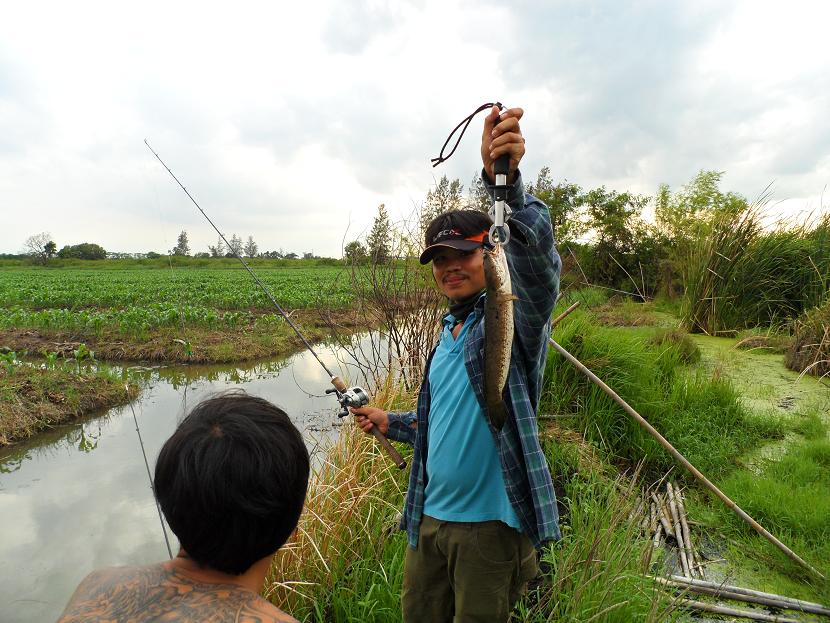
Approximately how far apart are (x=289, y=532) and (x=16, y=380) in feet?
30.5

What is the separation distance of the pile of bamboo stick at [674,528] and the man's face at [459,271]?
2042mm

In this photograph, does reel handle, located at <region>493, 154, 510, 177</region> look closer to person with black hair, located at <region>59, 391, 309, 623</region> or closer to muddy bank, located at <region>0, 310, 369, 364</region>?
person with black hair, located at <region>59, 391, 309, 623</region>

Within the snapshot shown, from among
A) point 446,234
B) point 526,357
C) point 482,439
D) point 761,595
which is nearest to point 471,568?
point 482,439

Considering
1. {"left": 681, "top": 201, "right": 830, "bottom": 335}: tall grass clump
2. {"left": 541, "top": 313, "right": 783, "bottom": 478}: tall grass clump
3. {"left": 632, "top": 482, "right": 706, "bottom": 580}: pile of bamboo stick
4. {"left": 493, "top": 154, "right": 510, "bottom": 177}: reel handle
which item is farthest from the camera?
{"left": 681, "top": 201, "right": 830, "bottom": 335}: tall grass clump

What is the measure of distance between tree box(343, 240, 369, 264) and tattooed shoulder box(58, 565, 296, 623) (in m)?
4.74

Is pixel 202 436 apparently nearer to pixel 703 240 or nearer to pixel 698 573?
pixel 698 573

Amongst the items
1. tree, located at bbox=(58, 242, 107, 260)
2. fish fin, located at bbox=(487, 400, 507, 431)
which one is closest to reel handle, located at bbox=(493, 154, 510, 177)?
fish fin, located at bbox=(487, 400, 507, 431)

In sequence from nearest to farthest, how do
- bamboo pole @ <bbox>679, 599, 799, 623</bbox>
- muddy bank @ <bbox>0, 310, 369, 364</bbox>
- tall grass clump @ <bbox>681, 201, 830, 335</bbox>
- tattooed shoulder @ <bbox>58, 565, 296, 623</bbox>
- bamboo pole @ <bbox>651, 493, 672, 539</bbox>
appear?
tattooed shoulder @ <bbox>58, 565, 296, 623</bbox> < bamboo pole @ <bbox>679, 599, 799, 623</bbox> < bamboo pole @ <bbox>651, 493, 672, 539</bbox> < tall grass clump @ <bbox>681, 201, 830, 335</bbox> < muddy bank @ <bbox>0, 310, 369, 364</bbox>

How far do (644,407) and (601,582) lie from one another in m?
3.13

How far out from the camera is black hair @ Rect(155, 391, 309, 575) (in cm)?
101

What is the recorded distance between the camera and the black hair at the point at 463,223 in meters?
1.81

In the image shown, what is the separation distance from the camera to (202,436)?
1045 millimetres

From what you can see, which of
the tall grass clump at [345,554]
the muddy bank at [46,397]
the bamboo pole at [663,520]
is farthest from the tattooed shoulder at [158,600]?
the muddy bank at [46,397]

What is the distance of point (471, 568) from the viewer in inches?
67.3
